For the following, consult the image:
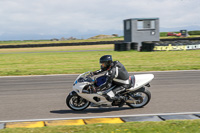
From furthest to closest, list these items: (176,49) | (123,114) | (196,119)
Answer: (176,49) → (123,114) → (196,119)

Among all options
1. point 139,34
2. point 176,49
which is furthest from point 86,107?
point 139,34

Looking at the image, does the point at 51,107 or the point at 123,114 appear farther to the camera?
Result: the point at 51,107

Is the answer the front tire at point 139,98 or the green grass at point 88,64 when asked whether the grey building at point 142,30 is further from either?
the front tire at point 139,98

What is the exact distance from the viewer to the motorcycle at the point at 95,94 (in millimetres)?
7534

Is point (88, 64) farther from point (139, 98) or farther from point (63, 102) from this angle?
point (139, 98)

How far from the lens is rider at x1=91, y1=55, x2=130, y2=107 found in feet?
24.8

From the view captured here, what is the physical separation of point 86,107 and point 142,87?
1.62 m

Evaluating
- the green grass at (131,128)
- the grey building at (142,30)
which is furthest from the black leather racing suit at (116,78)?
the grey building at (142,30)

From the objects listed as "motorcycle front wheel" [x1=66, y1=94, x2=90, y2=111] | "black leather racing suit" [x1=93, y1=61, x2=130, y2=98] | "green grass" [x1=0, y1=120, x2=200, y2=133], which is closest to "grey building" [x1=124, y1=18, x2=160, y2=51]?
"black leather racing suit" [x1=93, y1=61, x2=130, y2=98]

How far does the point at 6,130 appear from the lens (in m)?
5.75

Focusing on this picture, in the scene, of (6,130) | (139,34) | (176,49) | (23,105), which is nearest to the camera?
(6,130)

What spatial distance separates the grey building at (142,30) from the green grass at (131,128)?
29611 millimetres

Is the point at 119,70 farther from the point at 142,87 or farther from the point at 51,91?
the point at 51,91

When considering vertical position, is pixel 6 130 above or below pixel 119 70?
below
